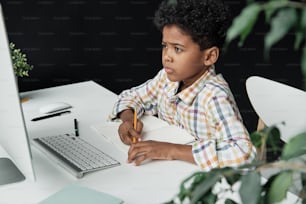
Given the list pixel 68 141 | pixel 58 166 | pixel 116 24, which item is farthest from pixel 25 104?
pixel 116 24

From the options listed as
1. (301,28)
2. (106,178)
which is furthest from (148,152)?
(301,28)

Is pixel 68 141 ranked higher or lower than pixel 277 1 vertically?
lower

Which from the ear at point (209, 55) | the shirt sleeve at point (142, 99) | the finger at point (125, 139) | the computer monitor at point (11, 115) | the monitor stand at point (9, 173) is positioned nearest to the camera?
the computer monitor at point (11, 115)

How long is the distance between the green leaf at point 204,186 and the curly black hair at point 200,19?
3.36ft

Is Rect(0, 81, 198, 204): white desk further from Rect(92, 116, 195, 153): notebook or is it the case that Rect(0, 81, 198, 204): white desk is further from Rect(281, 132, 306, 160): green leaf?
Rect(281, 132, 306, 160): green leaf

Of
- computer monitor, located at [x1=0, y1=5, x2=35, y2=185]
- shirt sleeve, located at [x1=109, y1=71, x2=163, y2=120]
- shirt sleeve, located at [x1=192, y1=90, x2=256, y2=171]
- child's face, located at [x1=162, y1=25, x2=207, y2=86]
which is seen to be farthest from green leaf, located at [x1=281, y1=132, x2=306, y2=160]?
shirt sleeve, located at [x1=109, y1=71, x2=163, y2=120]

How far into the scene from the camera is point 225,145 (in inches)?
50.3

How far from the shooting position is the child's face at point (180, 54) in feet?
4.80

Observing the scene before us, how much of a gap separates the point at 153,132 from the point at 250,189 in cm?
103

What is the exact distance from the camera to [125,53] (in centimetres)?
268

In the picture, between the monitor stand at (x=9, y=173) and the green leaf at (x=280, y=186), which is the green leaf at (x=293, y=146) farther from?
the monitor stand at (x=9, y=173)

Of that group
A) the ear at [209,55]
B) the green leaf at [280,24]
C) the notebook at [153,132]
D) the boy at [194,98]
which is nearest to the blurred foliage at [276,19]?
the green leaf at [280,24]

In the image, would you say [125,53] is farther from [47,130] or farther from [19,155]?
[19,155]

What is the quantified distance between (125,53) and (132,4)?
0.81ft
